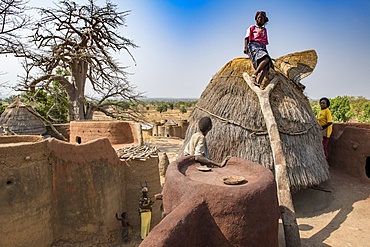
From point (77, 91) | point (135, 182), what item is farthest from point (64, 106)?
point (135, 182)

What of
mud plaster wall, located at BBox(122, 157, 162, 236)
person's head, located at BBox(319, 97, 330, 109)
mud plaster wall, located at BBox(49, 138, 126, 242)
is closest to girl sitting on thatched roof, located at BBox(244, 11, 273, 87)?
person's head, located at BBox(319, 97, 330, 109)

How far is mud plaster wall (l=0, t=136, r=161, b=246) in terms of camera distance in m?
5.12

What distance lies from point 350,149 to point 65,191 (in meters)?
8.04

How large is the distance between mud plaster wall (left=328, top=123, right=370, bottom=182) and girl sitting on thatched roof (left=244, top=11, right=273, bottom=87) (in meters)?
3.53

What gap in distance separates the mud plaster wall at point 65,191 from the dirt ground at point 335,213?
3.91 meters

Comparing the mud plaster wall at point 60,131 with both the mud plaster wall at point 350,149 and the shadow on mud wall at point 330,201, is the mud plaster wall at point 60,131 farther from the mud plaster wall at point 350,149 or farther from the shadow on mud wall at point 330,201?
the mud plaster wall at point 350,149

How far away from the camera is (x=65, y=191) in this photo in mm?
5934

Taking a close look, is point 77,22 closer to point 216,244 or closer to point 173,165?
point 173,165

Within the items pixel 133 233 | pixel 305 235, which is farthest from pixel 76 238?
pixel 305 235

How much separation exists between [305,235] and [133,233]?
4198 mm

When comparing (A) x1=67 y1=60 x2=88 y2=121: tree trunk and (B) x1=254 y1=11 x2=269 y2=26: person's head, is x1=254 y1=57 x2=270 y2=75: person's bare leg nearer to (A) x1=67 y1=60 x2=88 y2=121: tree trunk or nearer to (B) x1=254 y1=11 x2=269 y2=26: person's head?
(B) x1=254 y1=11 x2=269 y2=26: person's head

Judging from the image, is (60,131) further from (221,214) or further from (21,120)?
(221,214)

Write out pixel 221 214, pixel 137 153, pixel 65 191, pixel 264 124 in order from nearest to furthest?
pixel 221 214 < pixel 65 191 < pixel 264 124 < pixel 137 153

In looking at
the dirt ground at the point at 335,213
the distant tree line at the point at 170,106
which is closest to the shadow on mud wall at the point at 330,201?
the dirt ground at the point at 335,213
